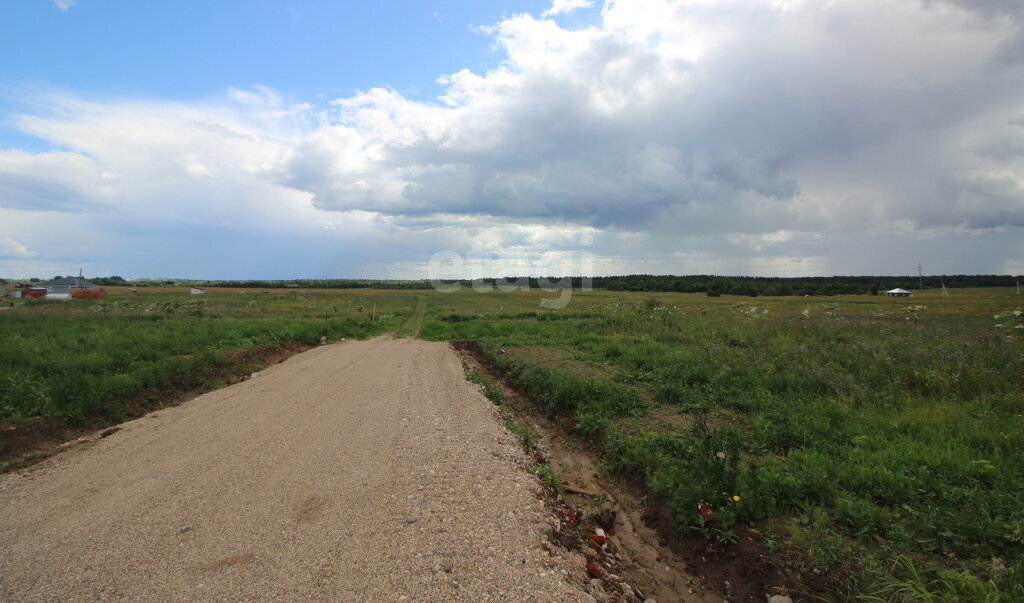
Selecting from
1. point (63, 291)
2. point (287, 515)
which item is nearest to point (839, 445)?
point (287, 515)

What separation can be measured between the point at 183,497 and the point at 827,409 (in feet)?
28.6

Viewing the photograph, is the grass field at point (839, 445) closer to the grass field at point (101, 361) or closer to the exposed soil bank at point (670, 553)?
the exposed soil bank at point (670, 553)

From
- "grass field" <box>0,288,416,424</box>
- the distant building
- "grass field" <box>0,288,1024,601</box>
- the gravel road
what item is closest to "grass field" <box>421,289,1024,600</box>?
"grass field" <box>0,288,1024,601</box>

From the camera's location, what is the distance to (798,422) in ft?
22.6

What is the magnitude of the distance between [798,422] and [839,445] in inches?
35.3

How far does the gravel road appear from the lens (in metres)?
3.56

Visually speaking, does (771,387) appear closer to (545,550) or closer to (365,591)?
(545,550)

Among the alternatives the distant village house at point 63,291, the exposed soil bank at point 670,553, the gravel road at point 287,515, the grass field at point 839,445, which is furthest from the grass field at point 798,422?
the distant village house at point 63,291

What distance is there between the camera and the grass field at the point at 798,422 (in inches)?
150

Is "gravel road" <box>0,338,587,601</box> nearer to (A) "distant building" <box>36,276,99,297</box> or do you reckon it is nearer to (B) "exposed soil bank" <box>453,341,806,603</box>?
(B) "exposed soil bank" <box>453,341,806,603</box>

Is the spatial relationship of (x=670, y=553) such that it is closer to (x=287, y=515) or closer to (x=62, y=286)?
(x=287, y=515)

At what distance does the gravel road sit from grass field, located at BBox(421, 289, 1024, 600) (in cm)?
184

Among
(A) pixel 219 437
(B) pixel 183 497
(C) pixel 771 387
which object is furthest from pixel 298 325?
(C) pixel 771 387

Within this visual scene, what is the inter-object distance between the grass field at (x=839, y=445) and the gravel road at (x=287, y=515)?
6.03 feet
